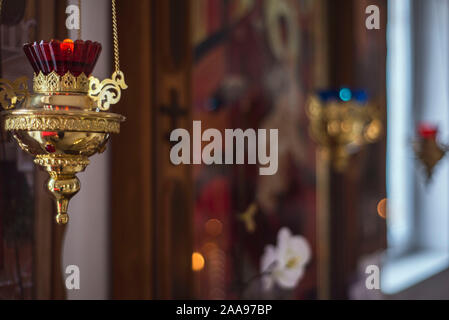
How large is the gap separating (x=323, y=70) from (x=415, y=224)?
1.95 meters

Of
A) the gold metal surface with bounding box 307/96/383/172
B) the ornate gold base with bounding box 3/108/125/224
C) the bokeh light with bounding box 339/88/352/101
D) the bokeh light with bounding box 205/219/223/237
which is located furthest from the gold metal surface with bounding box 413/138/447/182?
the ornate gold base with bounding box 3/108/125/224

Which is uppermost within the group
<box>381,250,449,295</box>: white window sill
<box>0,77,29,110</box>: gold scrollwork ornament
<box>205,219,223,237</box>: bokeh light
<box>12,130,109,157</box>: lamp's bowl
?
<box>0,77,29,110</box>: gold scrollwork ornament

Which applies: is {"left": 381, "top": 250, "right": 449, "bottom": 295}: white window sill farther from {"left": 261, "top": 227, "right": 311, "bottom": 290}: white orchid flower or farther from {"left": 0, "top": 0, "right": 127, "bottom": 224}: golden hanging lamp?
{"left": 0, "top": 0, "right": 127, "bottom": 224}: golden hanging lamp

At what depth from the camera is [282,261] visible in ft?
6.64

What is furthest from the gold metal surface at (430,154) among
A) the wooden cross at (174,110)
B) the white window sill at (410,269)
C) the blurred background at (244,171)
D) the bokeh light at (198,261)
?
the wooden cross at (174,110)

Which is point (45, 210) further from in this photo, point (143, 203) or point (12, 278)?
point (143, 203)

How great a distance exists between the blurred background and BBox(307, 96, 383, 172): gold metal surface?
10mm

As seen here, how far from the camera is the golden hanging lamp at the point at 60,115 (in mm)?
846

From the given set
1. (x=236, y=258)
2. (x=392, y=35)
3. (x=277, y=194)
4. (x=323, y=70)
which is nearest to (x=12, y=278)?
(x=236, y=258)

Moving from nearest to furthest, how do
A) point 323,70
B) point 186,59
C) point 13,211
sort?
point 13,211 < point 186,59 < point 323,70

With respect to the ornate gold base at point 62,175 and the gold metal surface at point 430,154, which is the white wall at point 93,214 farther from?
the gold metal surface at point 430,154

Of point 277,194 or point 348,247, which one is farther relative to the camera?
point 348,247

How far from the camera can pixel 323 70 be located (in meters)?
2.73

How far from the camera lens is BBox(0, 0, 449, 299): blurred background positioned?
1.25 meters
